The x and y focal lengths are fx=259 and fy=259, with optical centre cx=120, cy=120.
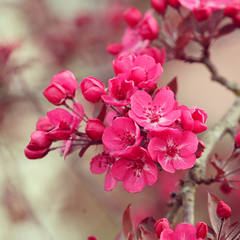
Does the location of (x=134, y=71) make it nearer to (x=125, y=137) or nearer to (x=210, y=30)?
(x=125, y=137)

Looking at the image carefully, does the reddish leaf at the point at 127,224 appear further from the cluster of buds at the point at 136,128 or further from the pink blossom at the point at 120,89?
the pink blossom at the point at 120,89

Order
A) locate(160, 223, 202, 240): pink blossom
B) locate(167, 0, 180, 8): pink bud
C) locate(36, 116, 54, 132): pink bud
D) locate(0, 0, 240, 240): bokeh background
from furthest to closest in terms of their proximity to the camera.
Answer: locate(0, 0, 240, 240): bokeh background
locate(167, 0, 180, 8): pink bud
locate(36, 116, 54, 132): pink bud
locate(160, 223, 202, 240): pink blossom

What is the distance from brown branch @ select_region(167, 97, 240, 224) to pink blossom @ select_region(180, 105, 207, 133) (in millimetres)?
296

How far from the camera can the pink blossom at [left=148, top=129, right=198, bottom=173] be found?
2.02ft

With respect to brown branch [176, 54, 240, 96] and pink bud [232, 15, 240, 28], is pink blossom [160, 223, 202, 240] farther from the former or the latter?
pink bud [232, 15, 240, 28]

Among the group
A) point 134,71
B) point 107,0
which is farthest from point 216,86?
point 134,71

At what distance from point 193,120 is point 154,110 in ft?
0.38

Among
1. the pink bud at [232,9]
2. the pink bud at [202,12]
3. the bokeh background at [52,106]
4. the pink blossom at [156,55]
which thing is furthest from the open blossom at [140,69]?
the bokeh background at [52,106]

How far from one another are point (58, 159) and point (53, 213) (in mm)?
654

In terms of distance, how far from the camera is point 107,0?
356 centimetres

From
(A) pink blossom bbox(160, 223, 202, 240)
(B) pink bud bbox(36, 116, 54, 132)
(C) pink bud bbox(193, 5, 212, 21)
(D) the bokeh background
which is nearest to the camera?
(A) pink blossom bbox(160, 223, 202, 240)

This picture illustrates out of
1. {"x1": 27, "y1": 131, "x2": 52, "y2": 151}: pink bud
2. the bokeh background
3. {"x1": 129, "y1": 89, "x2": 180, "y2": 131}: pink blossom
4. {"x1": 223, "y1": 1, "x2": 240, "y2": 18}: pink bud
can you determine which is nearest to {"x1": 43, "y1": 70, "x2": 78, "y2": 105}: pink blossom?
{"x1": 27, "y1": 131, "x2": 52, "y2": 151}: pink bud

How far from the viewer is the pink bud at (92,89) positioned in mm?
720

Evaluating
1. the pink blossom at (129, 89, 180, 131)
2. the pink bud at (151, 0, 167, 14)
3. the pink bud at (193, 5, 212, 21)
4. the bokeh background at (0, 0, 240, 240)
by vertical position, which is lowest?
the bokeh background at (0, 0, 240, 240)
